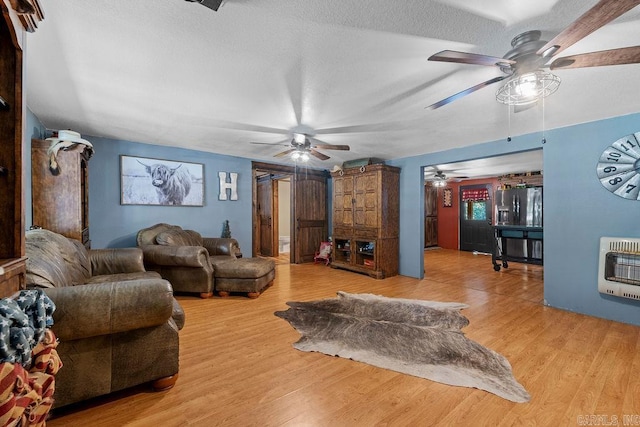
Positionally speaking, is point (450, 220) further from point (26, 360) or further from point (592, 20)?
point (26, 360)

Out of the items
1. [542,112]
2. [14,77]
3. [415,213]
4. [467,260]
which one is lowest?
[467,260]

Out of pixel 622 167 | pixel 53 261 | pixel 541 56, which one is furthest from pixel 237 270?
pixel 622 167

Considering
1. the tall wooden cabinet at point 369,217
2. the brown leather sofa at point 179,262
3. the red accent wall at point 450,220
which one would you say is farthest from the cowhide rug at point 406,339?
the red accent wall at point 450,220

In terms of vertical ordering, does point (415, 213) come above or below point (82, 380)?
above

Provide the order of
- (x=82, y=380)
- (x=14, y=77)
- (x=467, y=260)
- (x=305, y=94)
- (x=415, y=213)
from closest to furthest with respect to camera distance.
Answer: (x=14, y=77), (x=82, y=380), (x=305, y=94), (x=415, y=213), (x=467, y=260)

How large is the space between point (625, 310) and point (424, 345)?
2.40 meters

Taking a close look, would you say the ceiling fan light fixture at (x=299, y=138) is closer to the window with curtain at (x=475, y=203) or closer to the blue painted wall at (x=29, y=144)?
the blue painted wall at (x=29, y=144)

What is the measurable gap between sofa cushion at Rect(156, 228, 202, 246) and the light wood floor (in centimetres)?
121

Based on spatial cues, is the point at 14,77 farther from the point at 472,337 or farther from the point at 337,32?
the point at 472,337

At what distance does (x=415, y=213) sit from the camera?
15.8ft

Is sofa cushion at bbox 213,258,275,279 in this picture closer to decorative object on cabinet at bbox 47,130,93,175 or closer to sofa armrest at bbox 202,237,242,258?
sofa armrest at bbox 202,237,242,258

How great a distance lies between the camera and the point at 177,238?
3.89 m

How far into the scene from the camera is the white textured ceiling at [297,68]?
4.71 feet

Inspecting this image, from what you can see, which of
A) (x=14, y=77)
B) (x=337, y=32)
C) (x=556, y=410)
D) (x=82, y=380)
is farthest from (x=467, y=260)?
(x=14, y=77)
